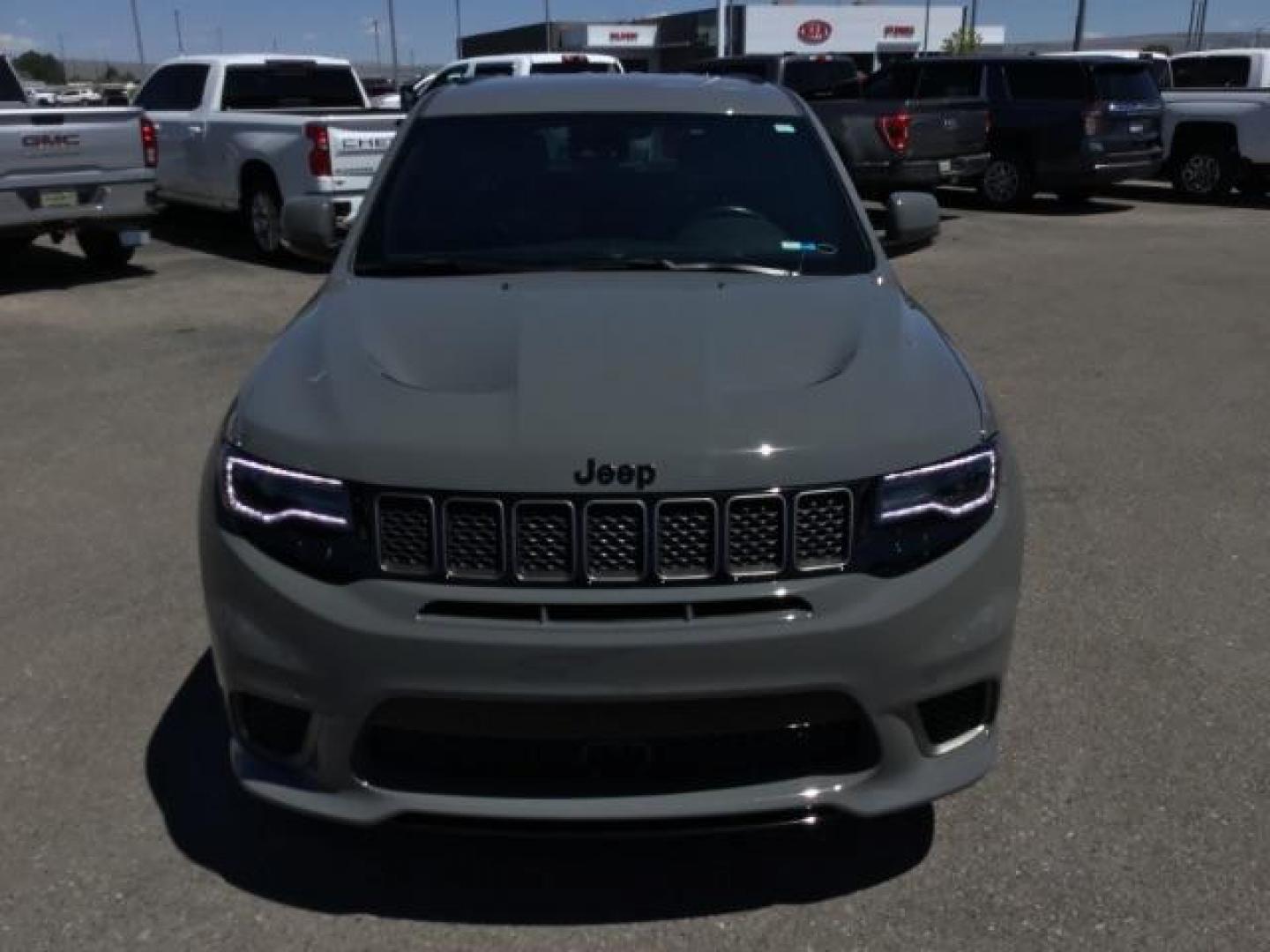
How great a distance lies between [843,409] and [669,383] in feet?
1.24

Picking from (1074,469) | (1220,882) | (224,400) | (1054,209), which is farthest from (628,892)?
(1054,209)

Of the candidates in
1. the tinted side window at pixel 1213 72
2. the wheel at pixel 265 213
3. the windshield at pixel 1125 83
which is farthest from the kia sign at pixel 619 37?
the wheel at pixel 265 213

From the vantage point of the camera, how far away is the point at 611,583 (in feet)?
8.12

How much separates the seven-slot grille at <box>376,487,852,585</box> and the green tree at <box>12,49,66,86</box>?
107446mm

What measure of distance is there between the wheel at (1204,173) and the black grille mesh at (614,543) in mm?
17089

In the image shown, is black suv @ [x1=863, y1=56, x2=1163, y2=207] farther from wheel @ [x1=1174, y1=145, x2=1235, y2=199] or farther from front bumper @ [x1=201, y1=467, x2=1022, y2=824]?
front bumper @ [x1=201, y1=467, x2=1022, y2=824]

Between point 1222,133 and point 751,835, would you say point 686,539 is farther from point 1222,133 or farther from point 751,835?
point 1222,133

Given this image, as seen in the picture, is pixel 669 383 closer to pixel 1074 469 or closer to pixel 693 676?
pixel 693 676

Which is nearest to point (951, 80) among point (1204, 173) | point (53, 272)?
point (1204, 173)

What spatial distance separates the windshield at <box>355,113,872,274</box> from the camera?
146 inches

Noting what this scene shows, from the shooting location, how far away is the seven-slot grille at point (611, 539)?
247 cm

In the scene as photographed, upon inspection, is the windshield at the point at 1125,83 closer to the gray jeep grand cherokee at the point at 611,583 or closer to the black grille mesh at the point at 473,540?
the gray jeep grand cherokee at the point at 611,583

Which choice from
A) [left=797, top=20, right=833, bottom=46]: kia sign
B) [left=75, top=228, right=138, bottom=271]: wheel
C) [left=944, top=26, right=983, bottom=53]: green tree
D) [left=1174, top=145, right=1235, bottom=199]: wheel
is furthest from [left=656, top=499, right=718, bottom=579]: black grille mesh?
[left=797, top=20, right=833, bottom=46]: kia sign

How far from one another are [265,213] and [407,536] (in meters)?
10.5
